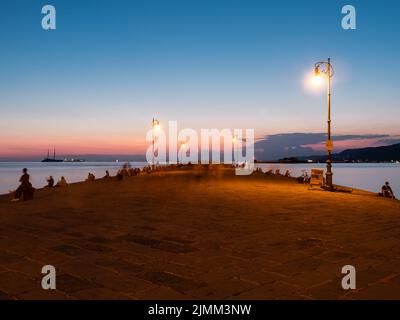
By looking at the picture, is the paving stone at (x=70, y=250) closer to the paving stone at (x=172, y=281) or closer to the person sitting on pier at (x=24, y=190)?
the paving stone at (x=172, y=281)

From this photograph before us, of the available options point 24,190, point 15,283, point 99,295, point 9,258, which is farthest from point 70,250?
point 24,190

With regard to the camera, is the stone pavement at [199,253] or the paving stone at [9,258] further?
the paving stone at [9,258]

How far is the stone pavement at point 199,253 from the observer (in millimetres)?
4098

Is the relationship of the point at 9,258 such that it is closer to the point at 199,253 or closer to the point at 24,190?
the point at 199,253

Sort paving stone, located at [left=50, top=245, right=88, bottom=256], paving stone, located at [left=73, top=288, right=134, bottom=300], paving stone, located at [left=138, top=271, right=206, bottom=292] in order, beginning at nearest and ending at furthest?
paving stone, located at [left=73, top=288, right=134, bottom=300] < paving stone, located at [left=138, top=271, right=206, bottom=292] < paving stone, located at [left=50, top=245, right=88, bottom=256]

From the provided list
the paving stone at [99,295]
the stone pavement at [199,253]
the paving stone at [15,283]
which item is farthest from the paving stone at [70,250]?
the paving stone at [99,295]

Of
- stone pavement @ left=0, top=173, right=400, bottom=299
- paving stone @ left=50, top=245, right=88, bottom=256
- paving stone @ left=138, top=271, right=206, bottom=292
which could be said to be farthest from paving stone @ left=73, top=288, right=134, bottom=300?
paving stone @ left=50, top=245, right=88, bottom=256

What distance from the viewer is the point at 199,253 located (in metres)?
5.69

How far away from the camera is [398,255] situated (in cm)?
561

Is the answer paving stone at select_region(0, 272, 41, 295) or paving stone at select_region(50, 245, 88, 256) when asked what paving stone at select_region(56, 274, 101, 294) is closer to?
paving stone at select_region(0, 272, 41, 295)

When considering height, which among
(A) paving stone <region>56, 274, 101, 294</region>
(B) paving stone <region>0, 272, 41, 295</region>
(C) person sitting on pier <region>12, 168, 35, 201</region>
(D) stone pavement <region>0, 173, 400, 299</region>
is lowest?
(D) stone pavement <region>0, 173, 400, 299</region>

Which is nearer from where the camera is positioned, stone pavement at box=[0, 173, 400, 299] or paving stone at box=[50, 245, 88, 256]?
stone pavement at box=[0, 173, 400, 299]

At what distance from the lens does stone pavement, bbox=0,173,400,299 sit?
4098 mm
